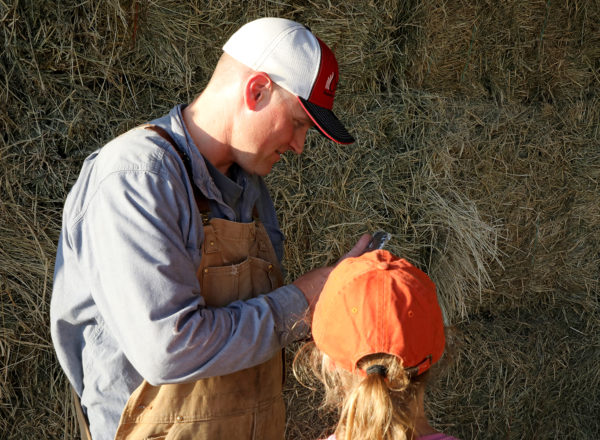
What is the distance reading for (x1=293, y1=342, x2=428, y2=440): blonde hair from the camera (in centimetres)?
105

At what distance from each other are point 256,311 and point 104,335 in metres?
0.31

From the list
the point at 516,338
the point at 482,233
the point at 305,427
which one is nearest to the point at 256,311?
the point at 305,427

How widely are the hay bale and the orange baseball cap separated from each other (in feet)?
3.57

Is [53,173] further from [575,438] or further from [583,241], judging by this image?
[575,438]

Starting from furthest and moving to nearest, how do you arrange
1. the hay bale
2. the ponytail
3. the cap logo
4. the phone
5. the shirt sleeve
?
the hay bale → the phone → the cap logo → the shirt sleeve → the ponytail

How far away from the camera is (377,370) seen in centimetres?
111

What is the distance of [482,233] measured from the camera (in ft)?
7.97

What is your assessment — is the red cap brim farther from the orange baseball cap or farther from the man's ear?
the orange baseball cap

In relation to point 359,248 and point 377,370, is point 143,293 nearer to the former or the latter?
point 377,370

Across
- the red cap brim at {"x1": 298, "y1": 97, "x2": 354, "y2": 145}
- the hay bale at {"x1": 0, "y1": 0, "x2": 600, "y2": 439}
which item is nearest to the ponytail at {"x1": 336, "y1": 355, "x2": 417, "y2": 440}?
the red cap brim at {"x1": 298, "y1": 97, "x2": 354, "y2": 145}

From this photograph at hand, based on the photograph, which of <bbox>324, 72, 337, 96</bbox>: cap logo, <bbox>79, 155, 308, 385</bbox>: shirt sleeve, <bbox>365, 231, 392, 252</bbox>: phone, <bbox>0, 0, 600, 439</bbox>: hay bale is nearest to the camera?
<bbox>79, 155, 308, 385</bbox>: shirt sleeve

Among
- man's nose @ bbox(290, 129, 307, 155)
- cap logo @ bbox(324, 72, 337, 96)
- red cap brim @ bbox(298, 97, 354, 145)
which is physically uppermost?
cap logo @ bbox(324, 72, 337, 96)

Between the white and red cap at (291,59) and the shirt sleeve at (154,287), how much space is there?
309mm

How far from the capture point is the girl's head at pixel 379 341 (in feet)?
3.48
